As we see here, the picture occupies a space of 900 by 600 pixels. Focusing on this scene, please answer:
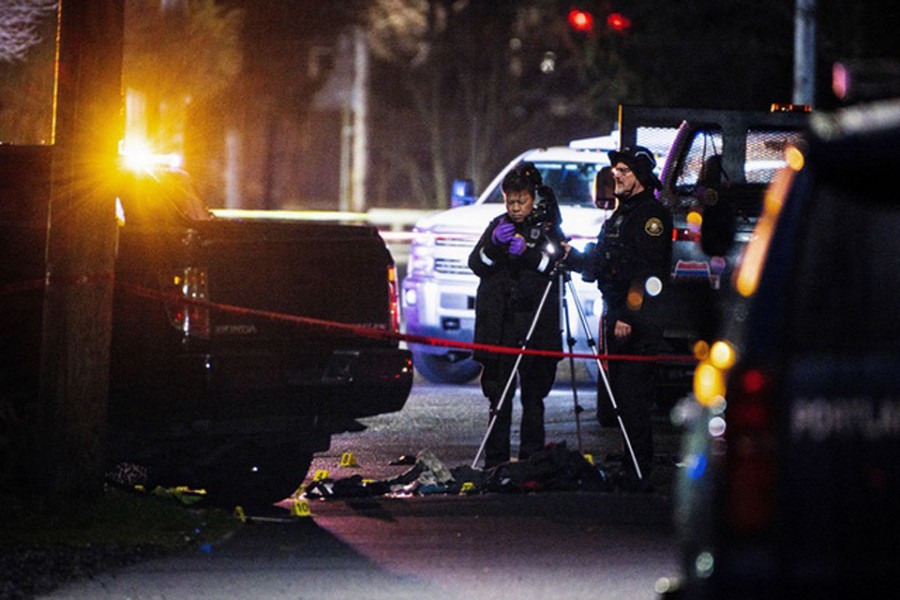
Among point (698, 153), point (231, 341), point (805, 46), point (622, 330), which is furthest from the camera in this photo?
point (805, 46)

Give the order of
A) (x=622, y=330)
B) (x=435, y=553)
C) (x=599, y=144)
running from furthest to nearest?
(x=599, y=144)
(x=622, y=330)
(x=435, y=553)

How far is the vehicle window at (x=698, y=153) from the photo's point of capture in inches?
519

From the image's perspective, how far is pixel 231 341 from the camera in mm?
8961

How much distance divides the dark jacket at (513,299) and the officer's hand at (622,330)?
1.30ft

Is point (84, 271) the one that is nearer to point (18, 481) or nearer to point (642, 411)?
point (18, 481)

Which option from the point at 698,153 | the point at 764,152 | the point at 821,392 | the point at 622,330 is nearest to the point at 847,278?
the point at 821,392

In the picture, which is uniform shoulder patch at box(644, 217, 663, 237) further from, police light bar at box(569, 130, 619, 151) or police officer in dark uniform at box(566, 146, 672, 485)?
police light bar at box(569, 130, 619, 151)

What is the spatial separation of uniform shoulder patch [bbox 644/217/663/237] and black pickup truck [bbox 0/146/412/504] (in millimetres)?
1525

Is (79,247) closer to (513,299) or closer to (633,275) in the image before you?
(513,299)

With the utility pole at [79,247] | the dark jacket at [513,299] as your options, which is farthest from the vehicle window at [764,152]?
the utility pole at [79,247]

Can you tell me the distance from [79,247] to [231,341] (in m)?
0.90

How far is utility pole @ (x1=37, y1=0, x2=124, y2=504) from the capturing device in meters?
8.55

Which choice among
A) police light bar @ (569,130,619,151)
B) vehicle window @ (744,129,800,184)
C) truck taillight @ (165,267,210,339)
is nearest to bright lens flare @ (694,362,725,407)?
truck taillight @ (165,267,210,339)

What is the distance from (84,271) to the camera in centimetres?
859
